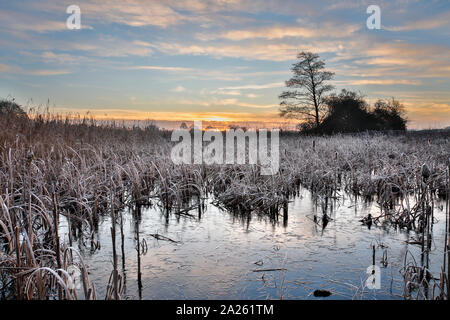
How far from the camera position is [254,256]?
431cm

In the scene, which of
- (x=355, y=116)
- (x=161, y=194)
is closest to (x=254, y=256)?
(x=161, y=194)

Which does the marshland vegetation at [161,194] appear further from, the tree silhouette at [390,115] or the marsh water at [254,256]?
the tree silhouette at [390,115]

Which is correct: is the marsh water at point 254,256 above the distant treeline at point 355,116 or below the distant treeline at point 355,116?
below

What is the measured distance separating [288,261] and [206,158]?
623cm

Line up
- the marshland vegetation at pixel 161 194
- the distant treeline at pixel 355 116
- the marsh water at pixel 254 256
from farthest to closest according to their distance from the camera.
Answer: the distant treeline at pixel 355 116, the marshland vegetation at pixel 161 194, the marsh water at pixel 254 256

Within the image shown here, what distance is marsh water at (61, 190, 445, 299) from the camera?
11.4ft

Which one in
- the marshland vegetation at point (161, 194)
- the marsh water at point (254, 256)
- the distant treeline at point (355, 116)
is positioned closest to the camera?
the marsh water at point (254, 256)

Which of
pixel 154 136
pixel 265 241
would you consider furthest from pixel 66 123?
pixel 265 241

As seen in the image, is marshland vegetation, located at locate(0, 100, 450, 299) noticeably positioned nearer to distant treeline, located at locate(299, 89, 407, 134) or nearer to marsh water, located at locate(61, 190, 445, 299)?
marsh water, located at locate(61, 190, 445, 299)

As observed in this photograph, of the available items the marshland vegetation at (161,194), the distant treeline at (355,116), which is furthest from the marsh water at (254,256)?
the distant treeline at (355,116)

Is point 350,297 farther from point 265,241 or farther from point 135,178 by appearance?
point 135,178

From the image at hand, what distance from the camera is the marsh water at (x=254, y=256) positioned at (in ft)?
11.4

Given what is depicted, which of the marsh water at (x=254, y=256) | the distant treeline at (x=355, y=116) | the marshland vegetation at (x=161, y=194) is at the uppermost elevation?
the distant treeline at (x=355, y=116)
